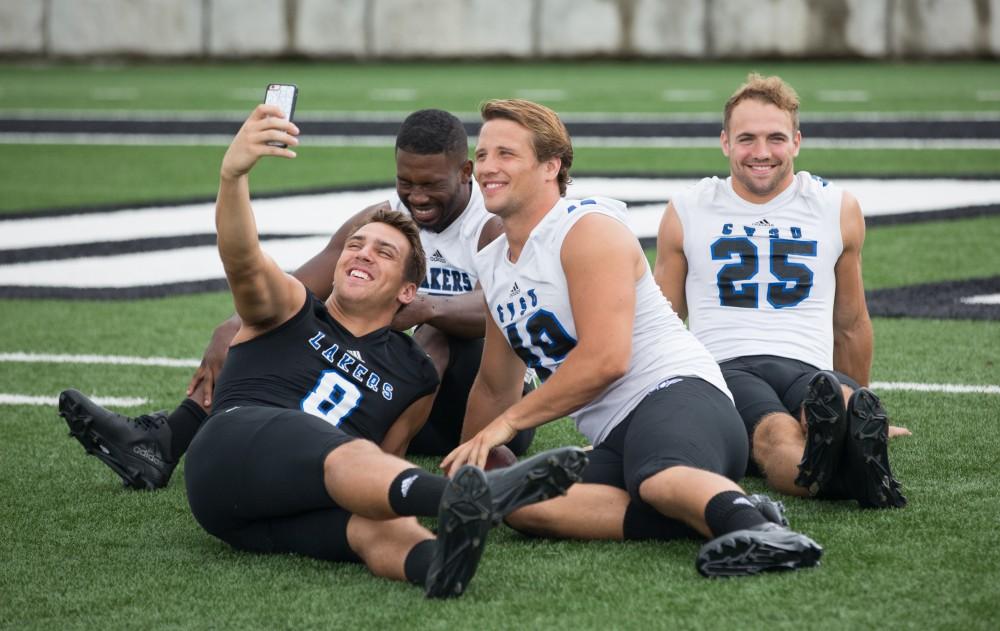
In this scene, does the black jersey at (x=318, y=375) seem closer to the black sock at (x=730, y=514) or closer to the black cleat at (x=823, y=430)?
the black sock at (x=730, y=514)

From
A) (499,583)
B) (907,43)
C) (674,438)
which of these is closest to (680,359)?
(674,438)

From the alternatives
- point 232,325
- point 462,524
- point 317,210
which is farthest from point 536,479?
point 317,210

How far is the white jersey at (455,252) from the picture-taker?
17.5 ft

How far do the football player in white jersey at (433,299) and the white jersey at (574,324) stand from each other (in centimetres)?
59

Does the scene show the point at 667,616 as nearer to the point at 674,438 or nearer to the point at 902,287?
the point at 674,438

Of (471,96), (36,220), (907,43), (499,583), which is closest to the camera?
(499,583)

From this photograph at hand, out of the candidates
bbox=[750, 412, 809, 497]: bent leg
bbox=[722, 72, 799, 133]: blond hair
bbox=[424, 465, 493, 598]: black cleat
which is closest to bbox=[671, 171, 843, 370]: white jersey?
bbox=[722, 72, 799, 133]: blond hair

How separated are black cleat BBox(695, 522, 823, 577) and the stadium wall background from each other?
21.9m

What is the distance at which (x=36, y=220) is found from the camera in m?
10.8

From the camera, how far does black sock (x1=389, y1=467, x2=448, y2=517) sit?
3.59m

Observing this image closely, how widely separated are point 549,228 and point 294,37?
923 inches

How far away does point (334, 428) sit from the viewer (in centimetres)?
393

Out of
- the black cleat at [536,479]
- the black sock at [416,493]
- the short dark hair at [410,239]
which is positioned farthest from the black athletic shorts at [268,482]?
the short dark hair at [410,239]

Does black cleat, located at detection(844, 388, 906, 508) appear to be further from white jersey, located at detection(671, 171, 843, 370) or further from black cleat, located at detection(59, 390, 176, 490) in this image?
→ black cleat, located at detection(59, 390, 176, 490)
